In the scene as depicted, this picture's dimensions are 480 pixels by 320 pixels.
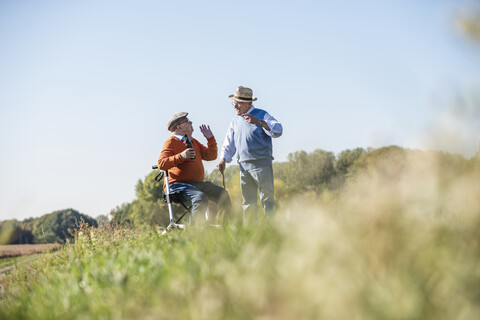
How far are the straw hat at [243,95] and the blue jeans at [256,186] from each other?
1039 mm

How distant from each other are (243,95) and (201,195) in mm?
1758

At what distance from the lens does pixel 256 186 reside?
758 centimetres

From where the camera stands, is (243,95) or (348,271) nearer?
(348,271)

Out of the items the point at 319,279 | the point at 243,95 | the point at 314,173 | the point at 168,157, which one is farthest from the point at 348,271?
the point at 314,173

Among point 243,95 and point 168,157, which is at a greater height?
point 243,95

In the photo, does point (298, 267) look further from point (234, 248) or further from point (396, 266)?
point (234, 248)

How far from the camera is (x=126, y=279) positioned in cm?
348

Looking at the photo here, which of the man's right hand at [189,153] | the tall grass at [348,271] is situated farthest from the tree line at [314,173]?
the man's right hand at [189,153]

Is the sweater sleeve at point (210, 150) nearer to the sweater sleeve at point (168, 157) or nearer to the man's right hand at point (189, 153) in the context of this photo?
the sweater sleeve at point (168, 157)

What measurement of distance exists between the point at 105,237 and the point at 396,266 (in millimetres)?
5864

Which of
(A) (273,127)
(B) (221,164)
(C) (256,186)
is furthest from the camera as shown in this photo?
(B) (221,164)

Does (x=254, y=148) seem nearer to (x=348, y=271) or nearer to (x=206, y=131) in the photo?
(x=206, y=131)

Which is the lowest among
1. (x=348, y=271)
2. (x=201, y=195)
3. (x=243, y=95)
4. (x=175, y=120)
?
(x=348, y=271)

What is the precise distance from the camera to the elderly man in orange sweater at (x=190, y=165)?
271 inches
